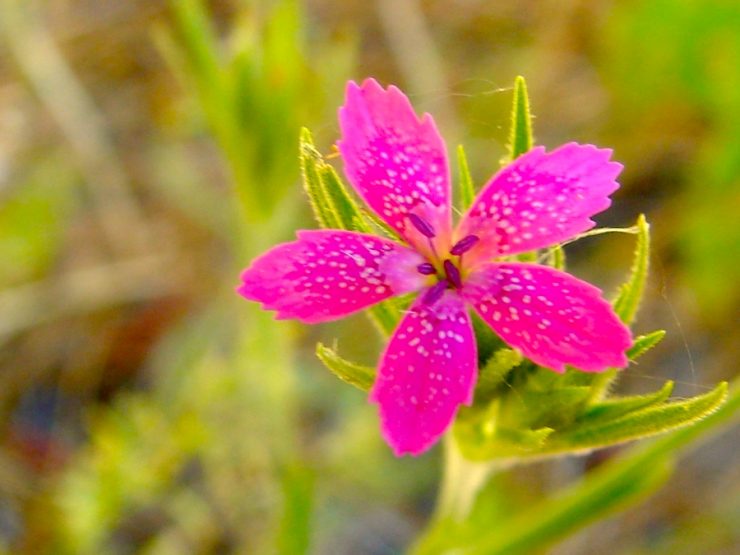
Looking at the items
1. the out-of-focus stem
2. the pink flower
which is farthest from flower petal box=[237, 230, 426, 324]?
the out-of-focus stem

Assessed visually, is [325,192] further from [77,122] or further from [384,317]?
[77,122]

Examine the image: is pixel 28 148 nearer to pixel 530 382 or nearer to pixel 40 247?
pixel 40 247

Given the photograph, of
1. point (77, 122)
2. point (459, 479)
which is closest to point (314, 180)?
point (459, 479)

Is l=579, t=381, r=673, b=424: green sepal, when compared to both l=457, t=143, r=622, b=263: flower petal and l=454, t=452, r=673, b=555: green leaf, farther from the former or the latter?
l=454, t=452, r=673, b=555: green leaf

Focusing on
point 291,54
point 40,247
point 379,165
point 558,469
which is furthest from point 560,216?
point 40,247

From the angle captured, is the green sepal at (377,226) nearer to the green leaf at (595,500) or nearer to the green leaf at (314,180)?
the green leaf at (314,180)

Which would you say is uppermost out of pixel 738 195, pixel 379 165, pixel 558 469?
pixel 379 165

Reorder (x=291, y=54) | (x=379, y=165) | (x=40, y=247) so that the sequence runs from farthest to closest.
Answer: (x=40, y=247), (x=291, y=54), (x=379, y=165)
